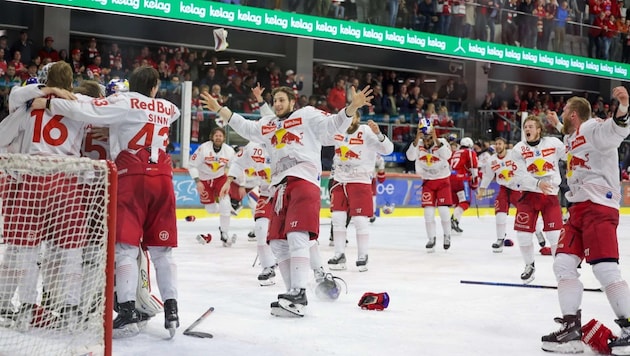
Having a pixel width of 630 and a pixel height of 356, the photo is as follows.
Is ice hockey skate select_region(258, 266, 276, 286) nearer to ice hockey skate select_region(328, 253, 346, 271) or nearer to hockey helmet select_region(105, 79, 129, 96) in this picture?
ice hockey skate select_region(328, 253, 346, 271)

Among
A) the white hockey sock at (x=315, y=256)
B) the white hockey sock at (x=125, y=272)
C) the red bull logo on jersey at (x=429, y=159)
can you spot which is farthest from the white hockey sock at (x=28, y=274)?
the red bull logo on jersey at (x=429, y=159)

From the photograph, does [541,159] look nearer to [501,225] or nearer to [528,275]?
[528,275]

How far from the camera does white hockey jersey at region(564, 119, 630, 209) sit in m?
4.39

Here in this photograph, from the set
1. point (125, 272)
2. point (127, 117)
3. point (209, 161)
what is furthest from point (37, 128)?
point (209, 161)

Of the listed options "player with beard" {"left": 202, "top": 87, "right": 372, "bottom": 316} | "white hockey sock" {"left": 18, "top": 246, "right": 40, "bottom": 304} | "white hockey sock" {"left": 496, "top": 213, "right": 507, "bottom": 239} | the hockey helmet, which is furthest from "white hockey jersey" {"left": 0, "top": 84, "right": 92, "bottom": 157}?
"white hockey sock" {"left": 496, "top": 213, "right": 507, "bottom": 239}

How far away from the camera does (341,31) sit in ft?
57.0

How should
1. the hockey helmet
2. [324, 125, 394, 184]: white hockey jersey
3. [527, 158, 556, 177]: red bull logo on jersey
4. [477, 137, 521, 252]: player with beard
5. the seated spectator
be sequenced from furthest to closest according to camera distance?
the seated spectator < [477, 137, 521, 252]: player with beard < [324, 125, 394, 184]: white hockey jersey < [527, 158, 556, 177]: red bull logo on jersey < the hockey helmet

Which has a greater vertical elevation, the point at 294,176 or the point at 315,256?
the point at 294,176

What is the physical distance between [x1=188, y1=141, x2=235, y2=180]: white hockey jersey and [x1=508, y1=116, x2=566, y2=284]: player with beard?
4.19 meters

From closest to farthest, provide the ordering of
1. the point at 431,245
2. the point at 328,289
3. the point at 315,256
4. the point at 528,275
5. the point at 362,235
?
the point at 328,289 → the point at 315,256 → the point at 528,275 → the point at 362,235 → the point at 431,245

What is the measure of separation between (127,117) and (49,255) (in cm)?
83

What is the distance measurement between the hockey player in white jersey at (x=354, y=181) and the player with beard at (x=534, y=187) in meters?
1.32

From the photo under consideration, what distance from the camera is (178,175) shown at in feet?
45.4

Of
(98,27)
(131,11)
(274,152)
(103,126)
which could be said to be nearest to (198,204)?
(131,11)
